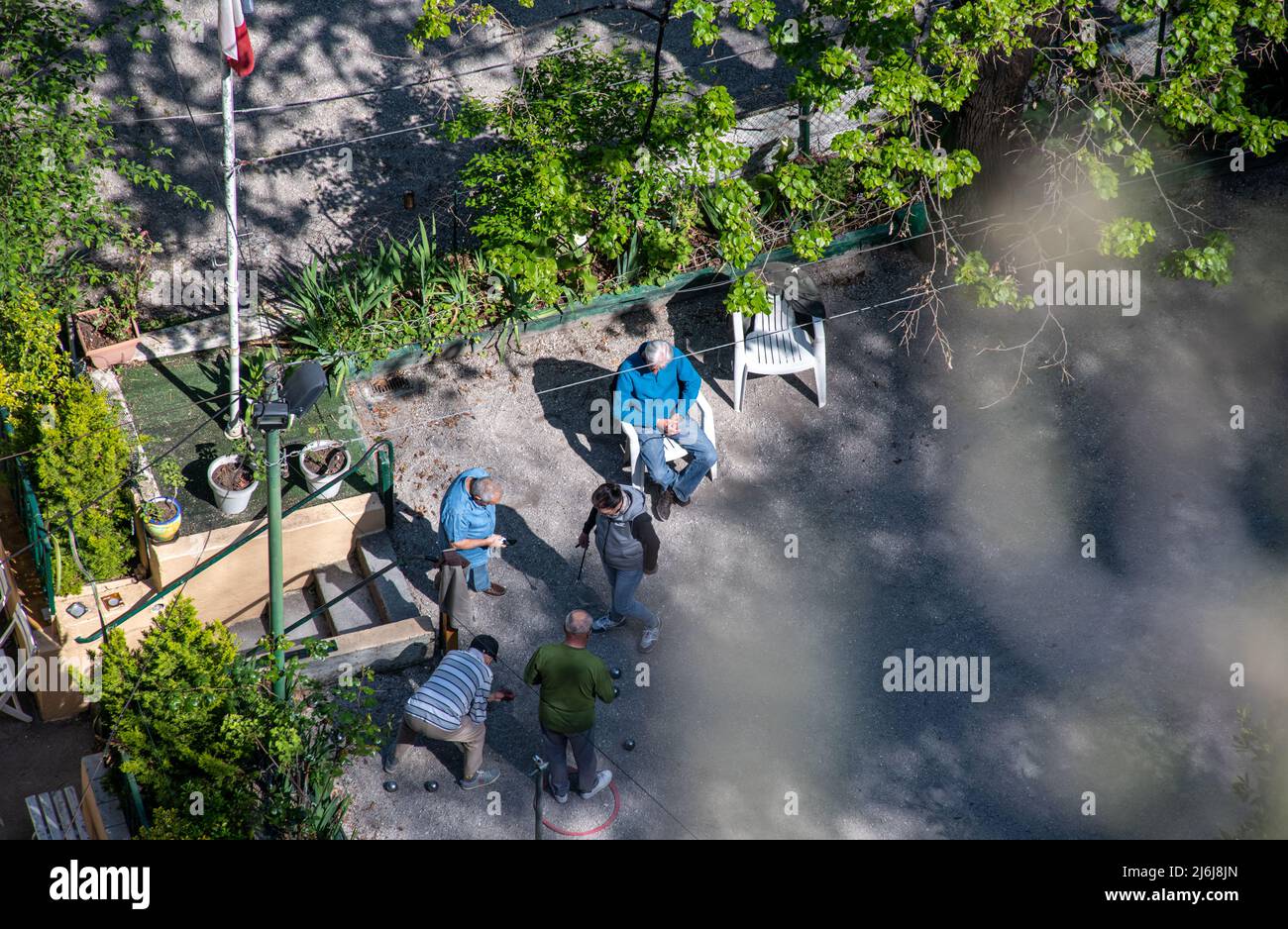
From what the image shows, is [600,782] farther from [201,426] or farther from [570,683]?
[201,426]

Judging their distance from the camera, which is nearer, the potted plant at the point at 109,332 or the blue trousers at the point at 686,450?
the blue trousers at the point at 686,450

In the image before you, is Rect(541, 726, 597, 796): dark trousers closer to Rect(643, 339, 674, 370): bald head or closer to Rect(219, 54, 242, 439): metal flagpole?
Rect(643, 339, 674, 370): bald head

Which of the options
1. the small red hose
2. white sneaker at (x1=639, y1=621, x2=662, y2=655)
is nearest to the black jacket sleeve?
white sneaker at (x1=639, y1=621, x2=662, y2=655)

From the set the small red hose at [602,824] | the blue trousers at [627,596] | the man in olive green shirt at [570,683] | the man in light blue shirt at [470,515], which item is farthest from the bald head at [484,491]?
the small red hose at [602,824]

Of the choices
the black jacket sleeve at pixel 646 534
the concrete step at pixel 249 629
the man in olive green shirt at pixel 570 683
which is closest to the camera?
the man in olive green shirt at pixel 570 683

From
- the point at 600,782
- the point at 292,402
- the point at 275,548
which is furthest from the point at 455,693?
the point at 292,402

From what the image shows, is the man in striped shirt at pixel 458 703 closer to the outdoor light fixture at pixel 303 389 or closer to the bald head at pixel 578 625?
the bald head at pixel 578 625

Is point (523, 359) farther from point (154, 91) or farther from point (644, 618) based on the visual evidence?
point (154, 91)
